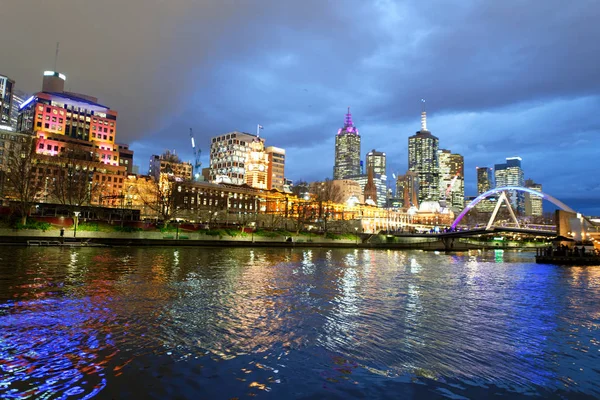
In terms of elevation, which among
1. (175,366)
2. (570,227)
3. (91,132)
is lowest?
(175,366)

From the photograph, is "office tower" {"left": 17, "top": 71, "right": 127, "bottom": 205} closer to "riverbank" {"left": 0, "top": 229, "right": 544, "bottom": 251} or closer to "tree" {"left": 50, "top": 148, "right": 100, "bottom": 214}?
"tree" {"left": 50, "top": 148, "right": 100, "bottom": 214}

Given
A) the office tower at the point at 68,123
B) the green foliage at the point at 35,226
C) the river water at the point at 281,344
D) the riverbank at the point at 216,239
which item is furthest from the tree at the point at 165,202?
the river water at the point at 281,344

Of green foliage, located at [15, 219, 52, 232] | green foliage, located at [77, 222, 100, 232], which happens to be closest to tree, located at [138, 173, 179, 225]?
green foliage, located at [77, 222, 100, 232]

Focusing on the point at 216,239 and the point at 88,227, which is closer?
the point at 88,227

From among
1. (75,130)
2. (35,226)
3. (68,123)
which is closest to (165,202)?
(35,226)

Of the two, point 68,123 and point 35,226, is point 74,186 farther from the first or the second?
point 68,123

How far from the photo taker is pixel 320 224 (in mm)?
126250

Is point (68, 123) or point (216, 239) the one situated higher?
point (68, 123)

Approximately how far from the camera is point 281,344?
11383mm

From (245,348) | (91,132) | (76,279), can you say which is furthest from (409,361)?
(91,132)

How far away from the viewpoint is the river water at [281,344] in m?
8.41

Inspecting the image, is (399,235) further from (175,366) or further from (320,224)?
(175,366)

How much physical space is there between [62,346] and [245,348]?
4829mm

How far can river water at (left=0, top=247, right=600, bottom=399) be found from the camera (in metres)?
8.41
